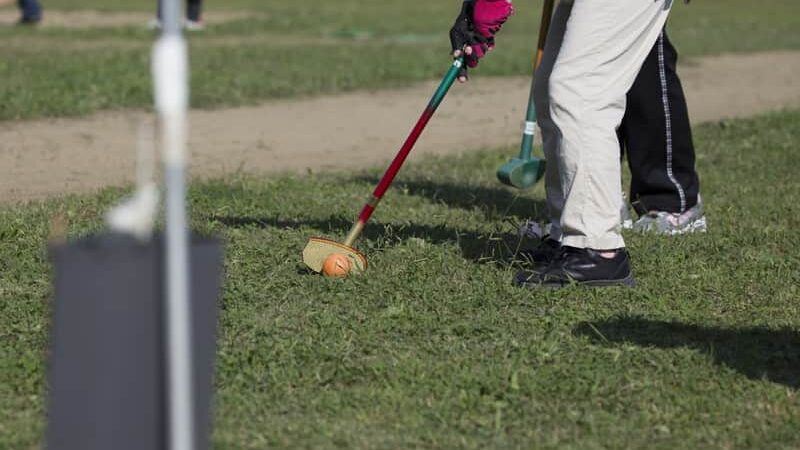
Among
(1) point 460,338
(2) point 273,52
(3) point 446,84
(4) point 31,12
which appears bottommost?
(4) point 31,12

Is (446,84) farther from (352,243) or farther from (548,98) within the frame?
(352,243)

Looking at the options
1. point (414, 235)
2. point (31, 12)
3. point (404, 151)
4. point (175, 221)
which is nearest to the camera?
point (175, 221)

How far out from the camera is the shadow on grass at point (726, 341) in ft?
12.6

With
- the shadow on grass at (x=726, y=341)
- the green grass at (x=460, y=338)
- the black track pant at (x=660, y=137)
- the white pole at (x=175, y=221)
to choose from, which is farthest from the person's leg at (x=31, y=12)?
the white pole at (x=175, y=221)

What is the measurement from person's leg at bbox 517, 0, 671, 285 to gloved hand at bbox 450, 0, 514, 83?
285 millimetres

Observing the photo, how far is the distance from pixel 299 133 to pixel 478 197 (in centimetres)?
207

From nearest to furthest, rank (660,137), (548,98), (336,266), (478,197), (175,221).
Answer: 1. (175,221)
2. (336,266)
3. (548,98)
4. (660,137)
5. (478,197)

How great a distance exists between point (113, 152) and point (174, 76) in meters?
5.07

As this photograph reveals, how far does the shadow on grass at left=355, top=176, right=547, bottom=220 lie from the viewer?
6.12 metres

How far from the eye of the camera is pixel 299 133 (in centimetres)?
822

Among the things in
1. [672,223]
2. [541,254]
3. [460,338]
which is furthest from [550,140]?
[672,223]

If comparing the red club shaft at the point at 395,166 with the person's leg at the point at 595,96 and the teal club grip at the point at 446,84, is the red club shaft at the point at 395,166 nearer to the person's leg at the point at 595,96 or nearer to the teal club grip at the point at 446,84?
the teal club grip at the point at 446,84

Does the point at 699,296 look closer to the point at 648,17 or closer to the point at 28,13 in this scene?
the point at 648,17

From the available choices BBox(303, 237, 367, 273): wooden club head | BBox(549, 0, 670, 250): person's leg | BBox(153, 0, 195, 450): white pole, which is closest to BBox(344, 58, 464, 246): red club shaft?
BBox(303, 237, 367, 273): wooden club head
